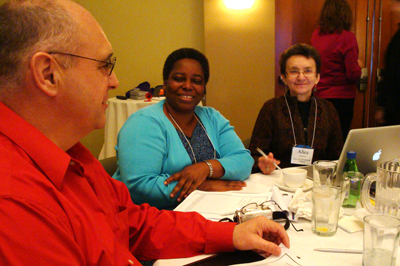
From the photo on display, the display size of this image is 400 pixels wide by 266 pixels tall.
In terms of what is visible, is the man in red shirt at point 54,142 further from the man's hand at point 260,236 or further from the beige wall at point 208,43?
the beige wall at point 208,43

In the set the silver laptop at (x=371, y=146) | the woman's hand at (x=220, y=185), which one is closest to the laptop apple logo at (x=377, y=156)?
the silver laptop at (x=371, y=146)

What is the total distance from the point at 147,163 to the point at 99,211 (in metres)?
0.72

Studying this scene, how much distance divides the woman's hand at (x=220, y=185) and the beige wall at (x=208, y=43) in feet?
9.32

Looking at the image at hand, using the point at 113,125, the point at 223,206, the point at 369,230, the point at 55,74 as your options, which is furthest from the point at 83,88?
the point at 113,125

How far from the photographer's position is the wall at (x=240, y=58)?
164 inches

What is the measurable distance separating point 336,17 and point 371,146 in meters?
2.67

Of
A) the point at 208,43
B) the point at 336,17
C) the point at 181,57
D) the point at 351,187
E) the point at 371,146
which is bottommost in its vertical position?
the point at 351,187

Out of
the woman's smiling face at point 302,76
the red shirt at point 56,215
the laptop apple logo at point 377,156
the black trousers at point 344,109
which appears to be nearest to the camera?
the red shirt at point 56,215

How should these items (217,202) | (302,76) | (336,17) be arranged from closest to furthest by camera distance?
(217,202), (302,76), (336,17)

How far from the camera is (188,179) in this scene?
154 centimetres

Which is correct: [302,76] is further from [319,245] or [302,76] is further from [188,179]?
[319,245]

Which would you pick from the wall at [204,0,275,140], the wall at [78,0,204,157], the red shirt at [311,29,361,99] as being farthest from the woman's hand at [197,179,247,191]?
the wall at [78,0,204,157]

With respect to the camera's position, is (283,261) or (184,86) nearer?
(283,261)

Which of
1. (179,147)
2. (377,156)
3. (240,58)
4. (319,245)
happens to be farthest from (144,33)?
(319,245)
